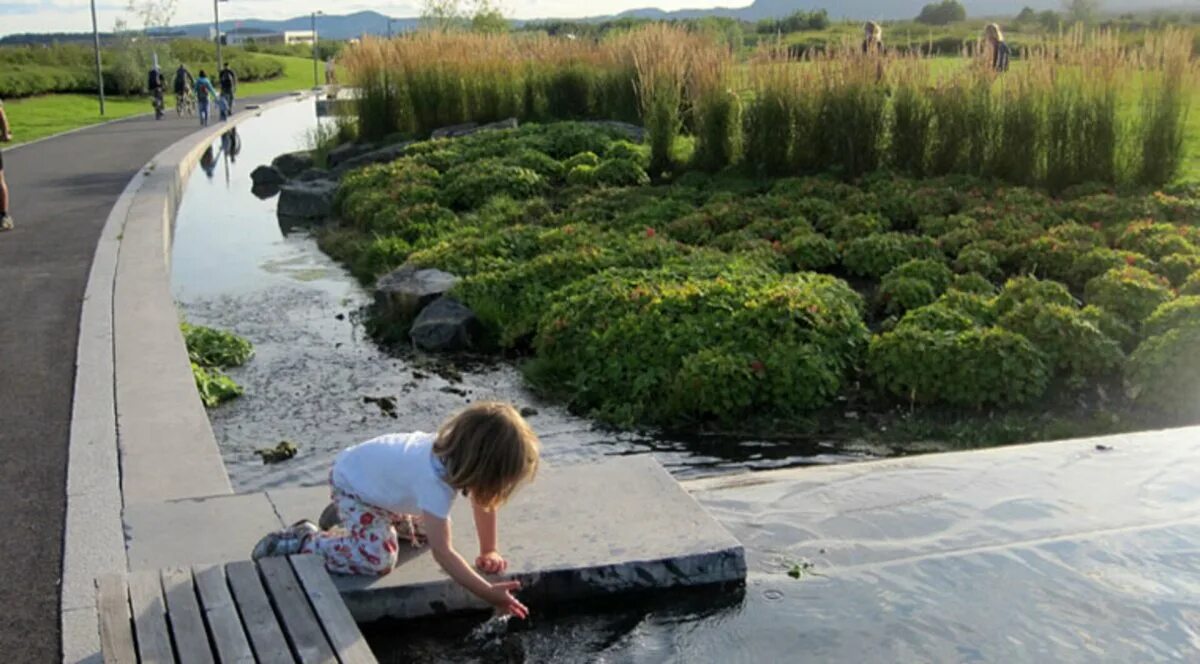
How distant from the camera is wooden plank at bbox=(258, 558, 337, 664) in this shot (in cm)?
330

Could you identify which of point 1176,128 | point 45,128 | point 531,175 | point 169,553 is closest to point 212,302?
point 531,175

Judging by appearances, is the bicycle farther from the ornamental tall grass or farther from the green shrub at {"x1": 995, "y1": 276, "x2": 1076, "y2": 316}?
the green shrub at {"x1": 995, "y1": 276, "x2": 1076, "y2": 316}

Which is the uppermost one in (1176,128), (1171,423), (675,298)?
(1176,128)

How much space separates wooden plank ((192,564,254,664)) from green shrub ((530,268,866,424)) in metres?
3.24

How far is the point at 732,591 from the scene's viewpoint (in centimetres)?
417

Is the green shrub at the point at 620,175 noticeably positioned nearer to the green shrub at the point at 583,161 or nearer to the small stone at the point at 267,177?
the green shrub at the point at 583,161

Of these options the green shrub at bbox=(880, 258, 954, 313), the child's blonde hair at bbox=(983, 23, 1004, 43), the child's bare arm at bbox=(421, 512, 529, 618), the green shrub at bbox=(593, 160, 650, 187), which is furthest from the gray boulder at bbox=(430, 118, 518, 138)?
the child's bare arm at bbox=(421, 512, 529, 618)

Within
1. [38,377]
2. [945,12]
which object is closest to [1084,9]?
[945,12]

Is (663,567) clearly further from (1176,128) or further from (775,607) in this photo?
(1176,128)

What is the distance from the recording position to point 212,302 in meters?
10.3

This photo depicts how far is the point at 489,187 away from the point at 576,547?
375 inches

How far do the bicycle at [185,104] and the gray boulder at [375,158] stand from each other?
1827 cm

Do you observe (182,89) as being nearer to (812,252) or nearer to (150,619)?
(812,252)

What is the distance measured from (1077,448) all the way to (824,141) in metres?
8.02
